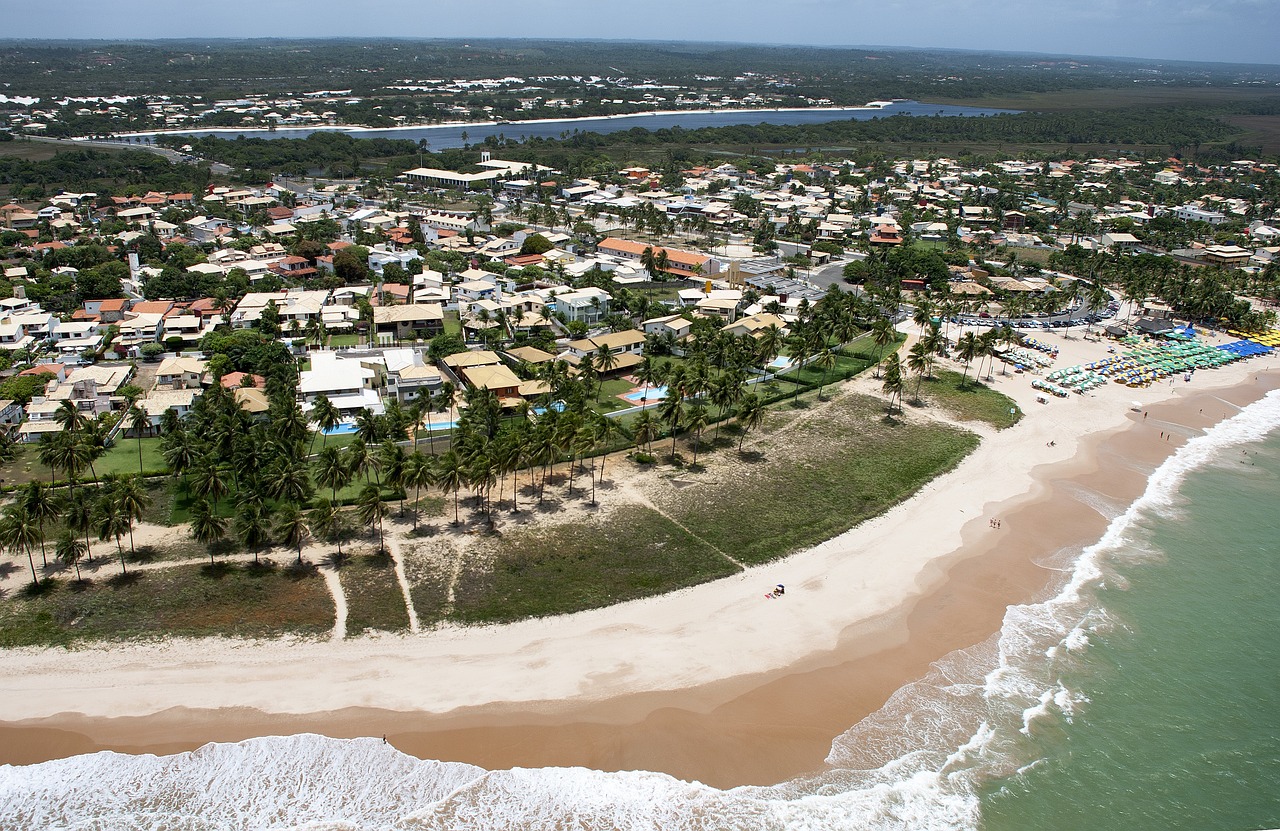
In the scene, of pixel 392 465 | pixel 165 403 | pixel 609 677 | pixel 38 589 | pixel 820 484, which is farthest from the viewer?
pixel 165 403

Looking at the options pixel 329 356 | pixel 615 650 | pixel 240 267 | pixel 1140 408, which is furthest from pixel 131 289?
pixel 1140 408

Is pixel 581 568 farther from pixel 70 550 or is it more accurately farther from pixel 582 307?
pixel 582 307

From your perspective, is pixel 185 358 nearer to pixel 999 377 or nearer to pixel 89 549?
pixel 89 549

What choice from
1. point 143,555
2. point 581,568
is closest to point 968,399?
point 581,568

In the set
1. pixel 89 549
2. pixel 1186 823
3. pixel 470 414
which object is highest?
pixel 470 414

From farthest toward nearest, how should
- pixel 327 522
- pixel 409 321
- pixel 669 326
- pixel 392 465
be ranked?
pixel 669 326
pixel 409 321
pixel 392 465
pixel 327 522

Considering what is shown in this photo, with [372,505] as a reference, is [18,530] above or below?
above

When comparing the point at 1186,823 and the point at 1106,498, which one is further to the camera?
the point at 1106,498

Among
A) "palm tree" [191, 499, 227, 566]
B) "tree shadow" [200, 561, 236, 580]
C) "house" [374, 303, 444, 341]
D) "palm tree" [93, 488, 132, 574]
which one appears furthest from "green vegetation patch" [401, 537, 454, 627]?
"house" [374, 303, 444, 341]
